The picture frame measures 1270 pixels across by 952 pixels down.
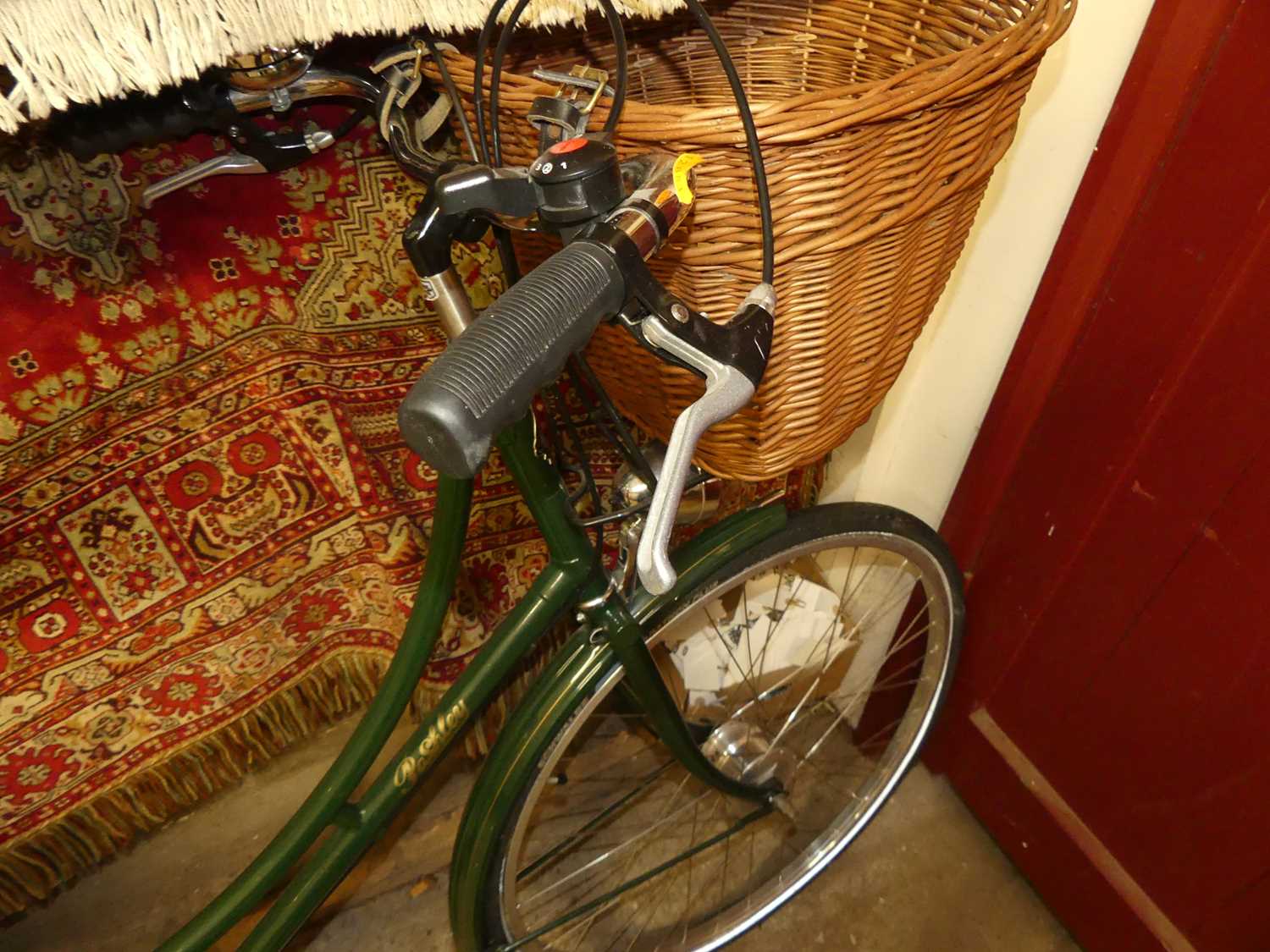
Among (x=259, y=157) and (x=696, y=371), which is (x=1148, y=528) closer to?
(x=696, y=371)

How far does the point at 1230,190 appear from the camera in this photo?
2.04 feet

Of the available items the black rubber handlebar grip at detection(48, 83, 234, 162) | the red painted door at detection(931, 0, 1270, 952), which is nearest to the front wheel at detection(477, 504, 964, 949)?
the red painted door at detection(931, 0, 1270, 952)

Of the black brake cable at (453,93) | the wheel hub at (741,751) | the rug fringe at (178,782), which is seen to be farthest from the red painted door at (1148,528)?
the rug fringe at (178,782)

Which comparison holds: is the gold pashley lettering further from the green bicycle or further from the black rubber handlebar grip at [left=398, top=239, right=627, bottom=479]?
the black rubber handlebar grip at [left=398, top=239, right=627, bottom=479]

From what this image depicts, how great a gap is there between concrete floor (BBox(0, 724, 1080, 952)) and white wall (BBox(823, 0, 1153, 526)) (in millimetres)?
523

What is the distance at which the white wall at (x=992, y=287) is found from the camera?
2.23 feet

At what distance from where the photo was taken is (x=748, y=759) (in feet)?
3.23

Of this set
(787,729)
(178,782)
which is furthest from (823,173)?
(178,782)

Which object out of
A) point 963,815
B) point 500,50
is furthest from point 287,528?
point 963,815

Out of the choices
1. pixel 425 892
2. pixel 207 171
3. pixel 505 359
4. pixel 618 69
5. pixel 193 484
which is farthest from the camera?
pixel 425 892

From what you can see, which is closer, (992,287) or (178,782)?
(992,287)

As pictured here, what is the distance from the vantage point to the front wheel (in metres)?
1.02

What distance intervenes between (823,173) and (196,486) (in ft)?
2.26

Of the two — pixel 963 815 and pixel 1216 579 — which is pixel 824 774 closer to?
pixel 963 815
